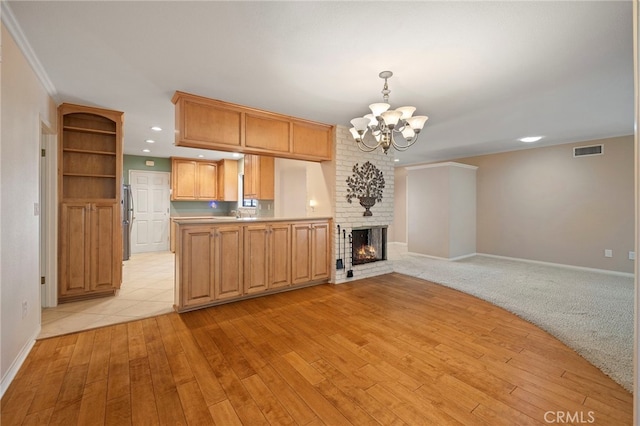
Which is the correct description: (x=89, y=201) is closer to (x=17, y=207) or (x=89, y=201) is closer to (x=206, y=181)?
(x=17, y=207)

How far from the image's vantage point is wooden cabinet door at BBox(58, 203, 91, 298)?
3.40 meters

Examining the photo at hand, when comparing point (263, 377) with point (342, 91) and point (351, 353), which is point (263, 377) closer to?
point (351, 353)

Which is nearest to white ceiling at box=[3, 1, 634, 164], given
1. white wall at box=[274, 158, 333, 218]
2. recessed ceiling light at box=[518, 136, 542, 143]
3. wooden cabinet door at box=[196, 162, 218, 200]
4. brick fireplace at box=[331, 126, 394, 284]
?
brick fireplace at box=[331, 126, 394, 284]

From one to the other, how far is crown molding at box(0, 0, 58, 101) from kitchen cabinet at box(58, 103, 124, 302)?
794 mm

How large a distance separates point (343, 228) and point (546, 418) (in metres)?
3.11

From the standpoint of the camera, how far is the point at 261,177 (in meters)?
5.77

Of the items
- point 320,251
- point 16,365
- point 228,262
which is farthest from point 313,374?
point 320,251

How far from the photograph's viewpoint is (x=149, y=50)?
87.0 inches

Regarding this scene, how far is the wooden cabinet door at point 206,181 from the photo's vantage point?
739cm

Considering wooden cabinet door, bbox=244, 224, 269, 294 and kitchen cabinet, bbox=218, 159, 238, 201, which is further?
kitchen cabinet, bbox=218, 159, 238, 201

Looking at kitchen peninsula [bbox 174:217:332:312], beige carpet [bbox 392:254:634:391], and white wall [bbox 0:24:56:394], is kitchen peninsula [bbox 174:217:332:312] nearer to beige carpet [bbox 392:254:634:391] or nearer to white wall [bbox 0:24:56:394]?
white wall [bbox 0:24:56:394]

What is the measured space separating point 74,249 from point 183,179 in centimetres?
397

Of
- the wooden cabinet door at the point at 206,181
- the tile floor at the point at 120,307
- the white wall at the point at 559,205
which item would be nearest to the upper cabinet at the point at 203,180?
the wooden cabinet door at the point at 206,181

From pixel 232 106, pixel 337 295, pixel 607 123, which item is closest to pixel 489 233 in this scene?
pixel 607 123
